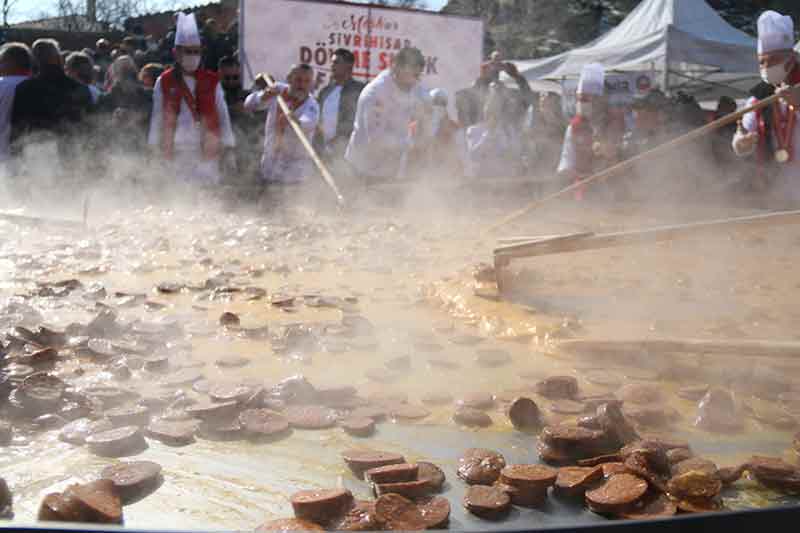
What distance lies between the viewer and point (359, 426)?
2.49m

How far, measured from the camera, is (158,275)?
15.5 feet

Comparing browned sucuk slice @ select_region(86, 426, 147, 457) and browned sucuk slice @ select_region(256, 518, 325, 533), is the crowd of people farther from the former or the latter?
browned sucuk slice @ select_region(256, 518, 325, 533)

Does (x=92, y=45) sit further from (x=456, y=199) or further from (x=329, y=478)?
(x=329, y=478)

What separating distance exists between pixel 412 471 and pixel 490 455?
28cm

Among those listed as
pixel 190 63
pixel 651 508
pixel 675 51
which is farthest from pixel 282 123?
pixel 675 51

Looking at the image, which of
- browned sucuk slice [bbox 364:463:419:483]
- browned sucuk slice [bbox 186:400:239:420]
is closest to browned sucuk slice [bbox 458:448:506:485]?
browned sucuk slice [bbox 364:463:419:483]

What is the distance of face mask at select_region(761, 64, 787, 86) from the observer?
6848 mm

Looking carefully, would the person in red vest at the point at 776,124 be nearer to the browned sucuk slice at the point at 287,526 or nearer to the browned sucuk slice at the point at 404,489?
the browned sucuk slice at the point at 404,489

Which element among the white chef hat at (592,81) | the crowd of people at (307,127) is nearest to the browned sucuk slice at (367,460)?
the crowd of people at (307,127)

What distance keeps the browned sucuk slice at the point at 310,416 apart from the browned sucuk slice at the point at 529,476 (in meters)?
0.67

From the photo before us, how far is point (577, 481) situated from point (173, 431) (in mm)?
1245

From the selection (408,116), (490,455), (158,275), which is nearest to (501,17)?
(408,116)

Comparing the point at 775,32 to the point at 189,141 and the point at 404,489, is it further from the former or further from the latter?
the point at 404,489

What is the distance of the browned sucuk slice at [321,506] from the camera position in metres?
1.91
